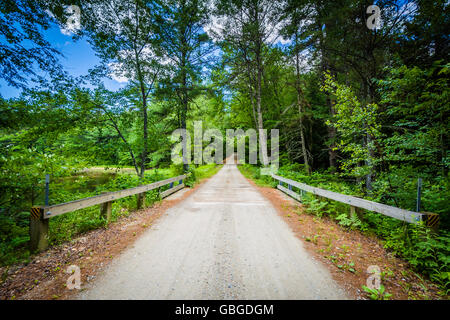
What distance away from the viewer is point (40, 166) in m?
4.29

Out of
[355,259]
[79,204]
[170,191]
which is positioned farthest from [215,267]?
[170,191]

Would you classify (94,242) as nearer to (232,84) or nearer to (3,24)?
(3,24)

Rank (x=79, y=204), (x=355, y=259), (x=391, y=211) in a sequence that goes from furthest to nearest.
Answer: (x=79, y=204) < (x=391, y=211) < (x=355, y=259)

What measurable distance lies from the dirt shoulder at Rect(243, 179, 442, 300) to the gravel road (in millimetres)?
236

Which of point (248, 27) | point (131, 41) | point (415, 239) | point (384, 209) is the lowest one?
point (415, 239)

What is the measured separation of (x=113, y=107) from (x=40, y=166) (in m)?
2.95

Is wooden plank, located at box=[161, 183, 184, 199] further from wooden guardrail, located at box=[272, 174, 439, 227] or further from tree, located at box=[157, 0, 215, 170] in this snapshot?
wooden guardrail, located at box=[272, 174, 439, 227]

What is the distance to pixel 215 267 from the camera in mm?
2680

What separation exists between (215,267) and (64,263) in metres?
2.49

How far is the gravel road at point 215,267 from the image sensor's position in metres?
2.14

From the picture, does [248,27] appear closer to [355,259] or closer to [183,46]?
[183,46]

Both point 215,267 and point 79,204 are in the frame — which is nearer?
point 215,267
